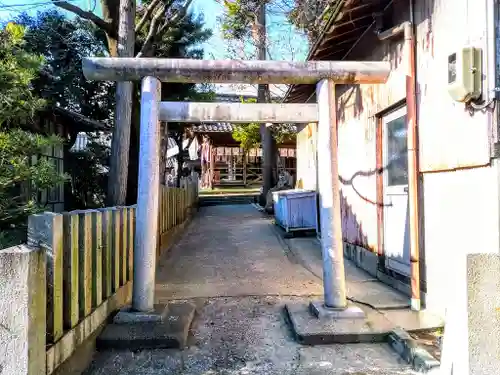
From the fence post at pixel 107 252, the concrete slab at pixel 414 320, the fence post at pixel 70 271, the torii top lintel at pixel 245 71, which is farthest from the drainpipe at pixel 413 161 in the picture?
the fence post at pixel 70 271

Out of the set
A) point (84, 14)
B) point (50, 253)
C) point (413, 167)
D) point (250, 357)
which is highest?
point (84, 14)

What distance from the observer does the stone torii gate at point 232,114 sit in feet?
14.2

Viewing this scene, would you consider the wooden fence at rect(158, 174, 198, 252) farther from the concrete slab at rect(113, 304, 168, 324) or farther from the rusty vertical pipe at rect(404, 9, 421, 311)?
the rusty vertical pipe at rect(404, 9, 421, 311)

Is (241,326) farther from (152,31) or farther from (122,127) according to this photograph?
(152,31)

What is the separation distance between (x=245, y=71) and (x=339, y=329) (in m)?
3.00

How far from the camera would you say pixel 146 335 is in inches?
152

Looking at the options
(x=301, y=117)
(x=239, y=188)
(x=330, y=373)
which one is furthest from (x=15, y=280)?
(x=239, y=188)

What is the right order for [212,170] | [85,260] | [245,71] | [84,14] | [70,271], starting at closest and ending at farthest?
[70,271] → [85,260] → [245,71] → [84,14] → [212,170]

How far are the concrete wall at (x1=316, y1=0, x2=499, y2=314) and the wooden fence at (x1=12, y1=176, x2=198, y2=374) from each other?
3.44 meters

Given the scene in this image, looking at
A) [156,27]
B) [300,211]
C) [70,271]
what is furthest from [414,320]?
[156,27]

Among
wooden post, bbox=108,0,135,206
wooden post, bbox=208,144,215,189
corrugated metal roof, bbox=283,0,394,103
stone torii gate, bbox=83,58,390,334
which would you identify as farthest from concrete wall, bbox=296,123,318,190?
wooden post, bbox=208,144,215,189

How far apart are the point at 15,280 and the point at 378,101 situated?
5165 millimetres

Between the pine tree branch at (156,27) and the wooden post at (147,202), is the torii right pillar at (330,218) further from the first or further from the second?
the pine tree branch at (156,27)

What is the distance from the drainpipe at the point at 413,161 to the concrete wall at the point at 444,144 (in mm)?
68
